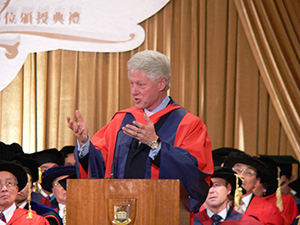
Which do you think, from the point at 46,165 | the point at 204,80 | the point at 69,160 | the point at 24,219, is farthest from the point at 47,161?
the point at 204,80

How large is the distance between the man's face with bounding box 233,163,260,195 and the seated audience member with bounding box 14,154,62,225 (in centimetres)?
231

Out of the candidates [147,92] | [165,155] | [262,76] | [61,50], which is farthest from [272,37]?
[165,155]

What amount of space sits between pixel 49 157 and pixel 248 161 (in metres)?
2.69

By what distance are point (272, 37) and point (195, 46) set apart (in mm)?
1281

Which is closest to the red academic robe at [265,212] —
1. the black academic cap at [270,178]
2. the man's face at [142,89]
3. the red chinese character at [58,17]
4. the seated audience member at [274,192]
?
the seated audience member at [274,192]

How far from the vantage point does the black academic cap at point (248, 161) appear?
18.1 feet

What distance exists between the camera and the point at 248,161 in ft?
18.2

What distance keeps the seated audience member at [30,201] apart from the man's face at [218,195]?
5.00 feet

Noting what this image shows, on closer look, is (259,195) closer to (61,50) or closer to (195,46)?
(195,46)

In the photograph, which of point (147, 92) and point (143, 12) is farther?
point (143, 12)

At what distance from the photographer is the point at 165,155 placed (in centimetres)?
221

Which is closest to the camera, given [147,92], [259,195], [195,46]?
[147,92]

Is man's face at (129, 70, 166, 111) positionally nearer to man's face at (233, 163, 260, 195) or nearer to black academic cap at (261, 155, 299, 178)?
man's face at (233, 163, 260, 195)

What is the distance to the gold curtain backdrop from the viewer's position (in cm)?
602
